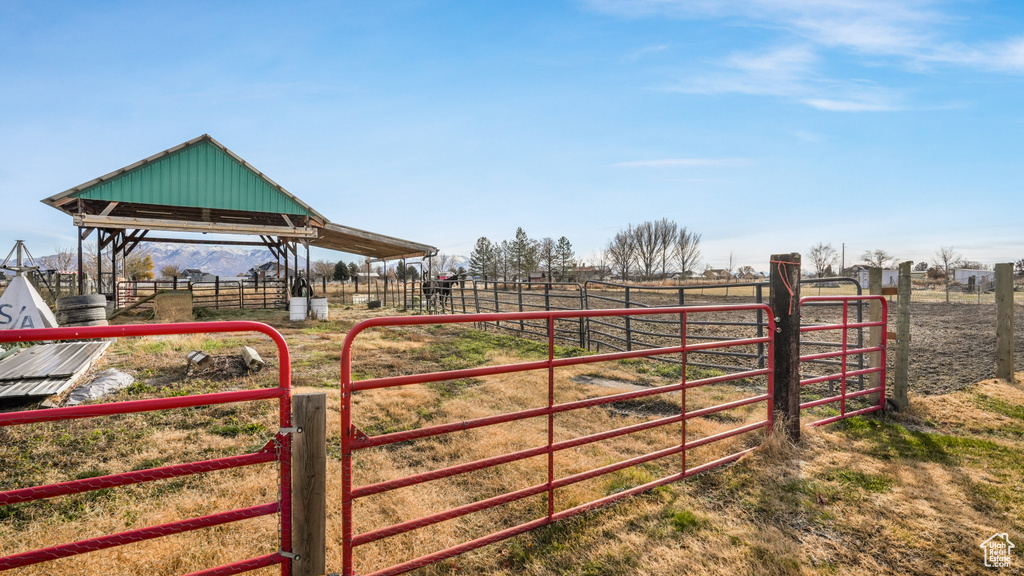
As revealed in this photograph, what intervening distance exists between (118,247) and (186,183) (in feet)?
10.2

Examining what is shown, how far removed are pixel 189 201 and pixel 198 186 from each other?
1.61ft

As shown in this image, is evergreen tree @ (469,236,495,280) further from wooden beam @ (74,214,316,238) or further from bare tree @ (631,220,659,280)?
wooden beam @ (74,214,316,238)

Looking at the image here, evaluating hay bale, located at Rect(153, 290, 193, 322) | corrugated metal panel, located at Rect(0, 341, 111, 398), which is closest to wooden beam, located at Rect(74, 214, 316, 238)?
hay bale, located at Rect(153, 290, 193, 322)

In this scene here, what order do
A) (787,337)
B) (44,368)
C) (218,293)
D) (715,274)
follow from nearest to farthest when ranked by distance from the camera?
1. (787,337)
2. (44,368)
3. (218,293)
4. (715,274)

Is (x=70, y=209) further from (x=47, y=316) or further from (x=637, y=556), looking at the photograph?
(x=637, y=556)

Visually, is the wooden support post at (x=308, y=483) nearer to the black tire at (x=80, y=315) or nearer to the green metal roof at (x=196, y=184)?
the black tire at (x=80, y=315)

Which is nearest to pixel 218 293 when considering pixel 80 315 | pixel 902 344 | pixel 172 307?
pixel 172 307

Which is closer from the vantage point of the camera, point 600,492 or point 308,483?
point 308,483

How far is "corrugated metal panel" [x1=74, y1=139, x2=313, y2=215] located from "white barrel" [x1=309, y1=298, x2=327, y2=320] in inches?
112

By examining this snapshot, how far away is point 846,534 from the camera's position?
289 centimetres

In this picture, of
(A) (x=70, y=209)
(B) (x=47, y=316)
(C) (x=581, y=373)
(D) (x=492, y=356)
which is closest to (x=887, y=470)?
(C) (x=581, y=373)

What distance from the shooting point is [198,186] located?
13.8 metres

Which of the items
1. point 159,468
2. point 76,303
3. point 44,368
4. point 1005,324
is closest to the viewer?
point 159,468

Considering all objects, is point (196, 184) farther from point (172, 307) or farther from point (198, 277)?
point (198, 277)
